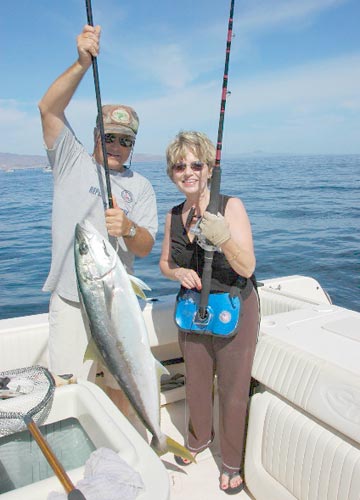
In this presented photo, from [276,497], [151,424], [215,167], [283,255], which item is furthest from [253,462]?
[283,255]

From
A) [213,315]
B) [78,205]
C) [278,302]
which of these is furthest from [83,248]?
[278,302]

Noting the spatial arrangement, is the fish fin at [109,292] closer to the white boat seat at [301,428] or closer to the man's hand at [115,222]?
the man's hand at [115,222]

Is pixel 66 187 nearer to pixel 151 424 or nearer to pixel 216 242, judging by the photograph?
pixel 216 242

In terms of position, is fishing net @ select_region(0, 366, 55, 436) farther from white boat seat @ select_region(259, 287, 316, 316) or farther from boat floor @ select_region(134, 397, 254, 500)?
white boat seat @ select_region(259, 287, 316, 316)

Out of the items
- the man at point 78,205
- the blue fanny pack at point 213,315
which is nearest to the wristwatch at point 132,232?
the man at point 78,205

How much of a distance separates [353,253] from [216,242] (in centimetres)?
1029

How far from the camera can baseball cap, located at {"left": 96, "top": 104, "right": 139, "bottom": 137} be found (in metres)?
2.88

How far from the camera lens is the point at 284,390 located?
8.98ft

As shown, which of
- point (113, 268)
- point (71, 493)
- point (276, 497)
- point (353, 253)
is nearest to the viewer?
point (71, 493)

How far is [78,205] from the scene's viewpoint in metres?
2.84

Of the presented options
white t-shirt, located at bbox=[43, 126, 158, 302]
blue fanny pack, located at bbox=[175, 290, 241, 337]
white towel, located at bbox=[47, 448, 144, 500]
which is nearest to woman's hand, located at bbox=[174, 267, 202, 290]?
blue fanny pack, located at bbox=[175, 290, 241, 337]

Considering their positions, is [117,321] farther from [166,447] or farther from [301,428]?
[301,428]

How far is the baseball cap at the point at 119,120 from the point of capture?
9.45 ft

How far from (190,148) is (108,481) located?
202 cm
